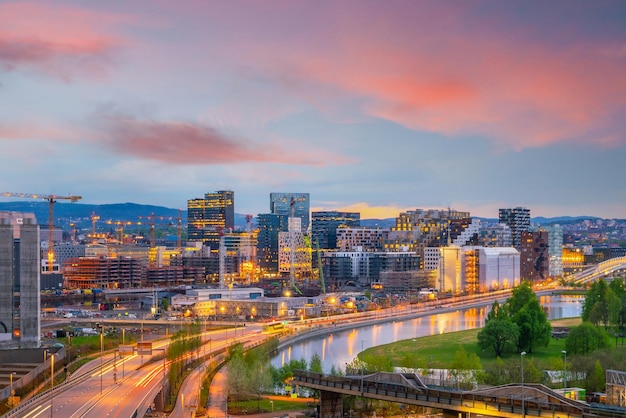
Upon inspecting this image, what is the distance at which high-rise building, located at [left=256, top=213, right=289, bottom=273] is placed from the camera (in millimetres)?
102656

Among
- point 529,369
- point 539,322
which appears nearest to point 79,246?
point 539,322

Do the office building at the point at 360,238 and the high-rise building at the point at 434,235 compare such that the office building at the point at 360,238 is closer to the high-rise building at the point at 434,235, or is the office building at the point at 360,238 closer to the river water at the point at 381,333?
the high-rise building at the point at 434,235

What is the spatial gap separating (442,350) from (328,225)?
269 feet

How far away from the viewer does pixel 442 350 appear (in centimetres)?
3722

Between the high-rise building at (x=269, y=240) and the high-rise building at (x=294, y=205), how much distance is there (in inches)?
1149

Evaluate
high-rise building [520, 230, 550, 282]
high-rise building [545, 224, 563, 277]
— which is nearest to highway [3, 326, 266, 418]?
high-rise building [520, 230, 550, 282]

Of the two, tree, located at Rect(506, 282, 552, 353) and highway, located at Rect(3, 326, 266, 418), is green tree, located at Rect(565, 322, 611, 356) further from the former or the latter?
highway, located at Rect(3, 326, 266, 418)

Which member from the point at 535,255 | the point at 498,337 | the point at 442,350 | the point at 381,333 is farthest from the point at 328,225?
the point at 498,337

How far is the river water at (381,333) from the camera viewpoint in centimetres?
3766

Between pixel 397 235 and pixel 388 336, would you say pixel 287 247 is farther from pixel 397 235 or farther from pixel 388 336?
pixel 388 336

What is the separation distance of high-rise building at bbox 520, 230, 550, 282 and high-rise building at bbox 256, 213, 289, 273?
28.0 meters

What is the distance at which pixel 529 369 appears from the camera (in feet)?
84.2

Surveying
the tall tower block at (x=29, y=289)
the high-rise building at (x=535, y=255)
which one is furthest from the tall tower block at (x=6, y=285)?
the high-rise building at (x=535, y=255)

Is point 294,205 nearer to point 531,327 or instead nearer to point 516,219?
point 516,219
